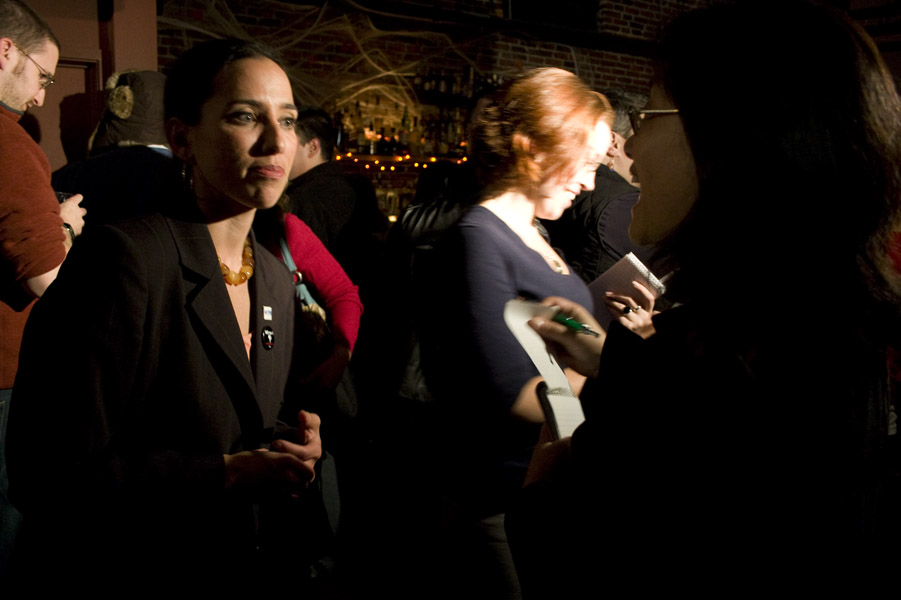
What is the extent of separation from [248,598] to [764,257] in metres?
1.09

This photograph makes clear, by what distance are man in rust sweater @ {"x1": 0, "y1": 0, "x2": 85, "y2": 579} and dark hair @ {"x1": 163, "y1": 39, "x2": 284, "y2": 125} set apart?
0.74m

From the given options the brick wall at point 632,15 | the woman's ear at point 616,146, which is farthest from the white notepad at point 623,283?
the brick wall at point 632,15

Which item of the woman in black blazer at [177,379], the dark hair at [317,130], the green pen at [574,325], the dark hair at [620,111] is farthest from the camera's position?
the dark hair at [317,130]

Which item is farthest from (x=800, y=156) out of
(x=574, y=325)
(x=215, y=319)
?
(x=215, y=319)

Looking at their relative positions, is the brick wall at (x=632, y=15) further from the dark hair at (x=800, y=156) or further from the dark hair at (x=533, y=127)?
the dark hair at (x=800, y=156)

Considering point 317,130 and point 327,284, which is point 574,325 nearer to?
point 327,284

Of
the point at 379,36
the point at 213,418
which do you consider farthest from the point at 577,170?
the point at 379,36

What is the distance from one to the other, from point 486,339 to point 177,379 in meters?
0.72

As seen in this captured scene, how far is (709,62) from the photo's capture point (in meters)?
0.94

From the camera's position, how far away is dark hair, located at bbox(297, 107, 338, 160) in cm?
366

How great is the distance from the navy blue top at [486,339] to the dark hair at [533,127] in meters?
0.19

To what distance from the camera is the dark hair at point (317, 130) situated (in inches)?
144

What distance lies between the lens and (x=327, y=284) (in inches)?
92.1

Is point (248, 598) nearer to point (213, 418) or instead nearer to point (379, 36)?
point (213, 418)
